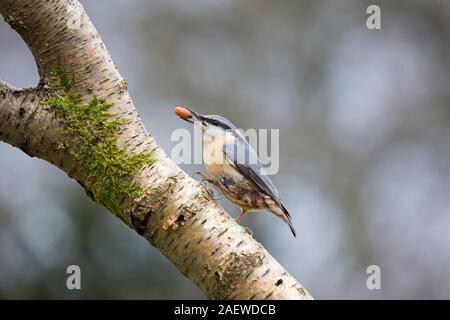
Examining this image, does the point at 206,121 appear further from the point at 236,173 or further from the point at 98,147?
the point at 98,147

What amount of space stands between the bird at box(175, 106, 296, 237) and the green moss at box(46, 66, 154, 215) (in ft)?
1.63

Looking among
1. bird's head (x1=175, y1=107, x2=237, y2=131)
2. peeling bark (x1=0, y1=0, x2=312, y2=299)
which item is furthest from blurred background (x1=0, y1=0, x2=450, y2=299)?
peeling bark (x1=0, y1=0, x2=312, y2=299)

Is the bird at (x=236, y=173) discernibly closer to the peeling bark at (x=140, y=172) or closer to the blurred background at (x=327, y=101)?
the peeling bark at (x=140, y=172)

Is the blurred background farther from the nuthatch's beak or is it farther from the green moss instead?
the green moss

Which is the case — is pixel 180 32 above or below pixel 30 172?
above

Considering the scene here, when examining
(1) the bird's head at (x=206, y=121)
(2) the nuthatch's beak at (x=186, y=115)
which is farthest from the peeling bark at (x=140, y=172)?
(1) the bird's head at (x=206, y=121)

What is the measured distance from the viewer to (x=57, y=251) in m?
4.07

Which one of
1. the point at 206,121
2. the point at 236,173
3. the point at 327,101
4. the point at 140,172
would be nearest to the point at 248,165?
the point at 236,173

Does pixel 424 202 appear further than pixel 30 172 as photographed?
Yes

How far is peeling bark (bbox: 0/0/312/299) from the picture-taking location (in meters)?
1.83

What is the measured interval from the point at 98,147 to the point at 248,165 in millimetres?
716

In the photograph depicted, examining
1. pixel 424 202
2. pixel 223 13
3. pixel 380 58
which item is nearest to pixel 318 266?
pixel 424 202
